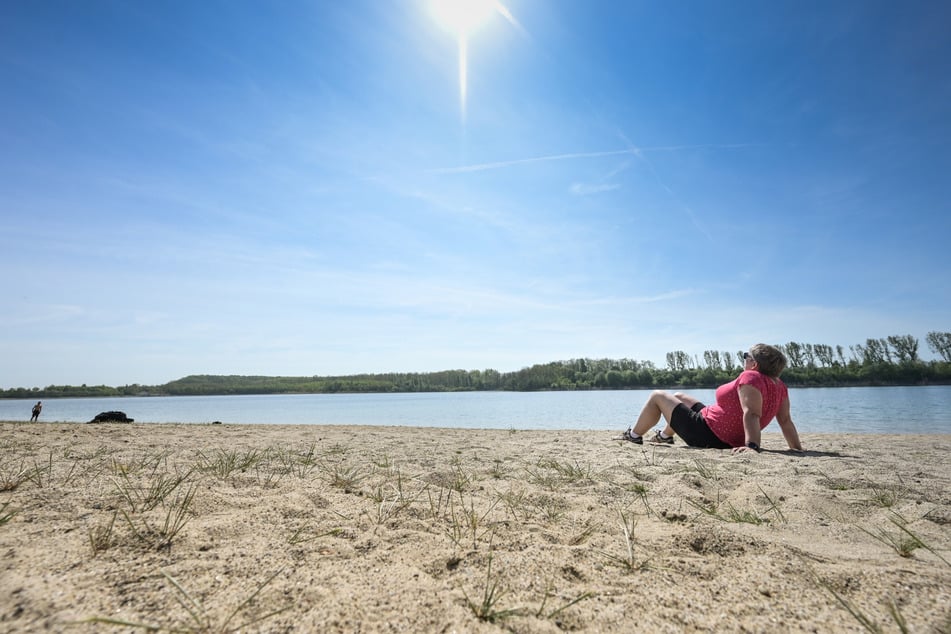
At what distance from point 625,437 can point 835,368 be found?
82601mm

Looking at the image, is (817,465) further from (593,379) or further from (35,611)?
(593,379)

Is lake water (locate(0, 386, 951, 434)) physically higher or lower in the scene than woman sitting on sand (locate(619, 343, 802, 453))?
lower

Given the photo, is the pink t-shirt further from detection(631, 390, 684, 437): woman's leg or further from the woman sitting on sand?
detection(631, 390, 684, 437): woman's leg

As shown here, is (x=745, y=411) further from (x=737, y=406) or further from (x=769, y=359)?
(x=769, y=359)

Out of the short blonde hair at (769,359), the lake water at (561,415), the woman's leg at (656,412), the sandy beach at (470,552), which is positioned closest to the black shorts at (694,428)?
the woman's leg at (656,412)

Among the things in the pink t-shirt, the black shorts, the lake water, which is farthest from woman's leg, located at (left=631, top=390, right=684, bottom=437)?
the lake water

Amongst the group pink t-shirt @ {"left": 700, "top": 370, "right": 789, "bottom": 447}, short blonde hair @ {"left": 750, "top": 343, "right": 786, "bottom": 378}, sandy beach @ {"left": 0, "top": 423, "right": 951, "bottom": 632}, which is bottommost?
sandy beach @ {"left": 0, "top": 423, "right": 951, "bottom": 632}

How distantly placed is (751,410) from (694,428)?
2.66 feet

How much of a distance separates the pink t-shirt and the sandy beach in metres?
1.64

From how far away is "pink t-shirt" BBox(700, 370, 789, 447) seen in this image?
506 centimetres

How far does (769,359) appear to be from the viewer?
5.14 meters

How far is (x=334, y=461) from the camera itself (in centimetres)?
434

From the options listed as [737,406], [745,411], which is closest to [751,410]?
[745,411]

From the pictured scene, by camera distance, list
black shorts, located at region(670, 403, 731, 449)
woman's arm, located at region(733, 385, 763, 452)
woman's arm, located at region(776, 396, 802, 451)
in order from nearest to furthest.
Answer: woman's arm, located at region(733, 385, 763, 452), woman's arm, located at region(776, 396, 802, 451), black shorts, located at region(670, 403, 731, 449)
